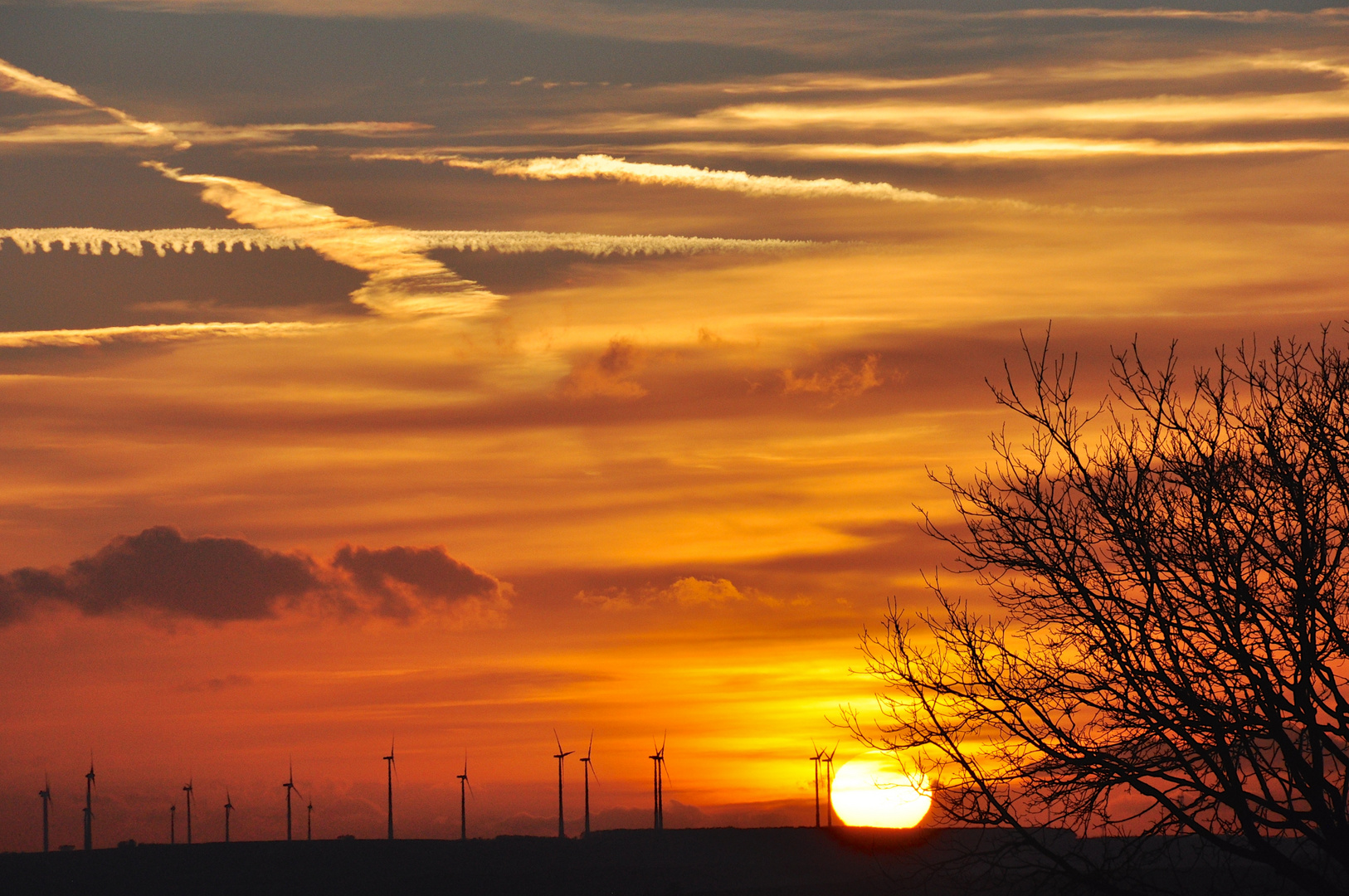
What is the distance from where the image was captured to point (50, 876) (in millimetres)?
169125

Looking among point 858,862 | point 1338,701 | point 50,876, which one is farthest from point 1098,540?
point 50,876

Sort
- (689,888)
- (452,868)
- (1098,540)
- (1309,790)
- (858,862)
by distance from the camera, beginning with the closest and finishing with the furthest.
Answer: (1309,790), (1098,540), (689,888), (858,862), (452,868)

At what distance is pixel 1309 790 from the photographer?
21.7 metres

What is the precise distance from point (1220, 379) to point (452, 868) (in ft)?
511

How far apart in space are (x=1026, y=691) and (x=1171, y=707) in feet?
7.65

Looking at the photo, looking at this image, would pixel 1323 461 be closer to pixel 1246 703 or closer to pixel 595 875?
pixel 1246 703

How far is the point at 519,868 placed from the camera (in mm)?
163625

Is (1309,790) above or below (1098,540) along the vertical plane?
below

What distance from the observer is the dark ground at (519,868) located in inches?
5502

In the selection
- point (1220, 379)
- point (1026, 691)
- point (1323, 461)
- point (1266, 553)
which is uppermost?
point (1220, 379)

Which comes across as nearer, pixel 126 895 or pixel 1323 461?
pixel 1323 461

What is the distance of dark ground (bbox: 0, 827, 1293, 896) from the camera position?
458 feet

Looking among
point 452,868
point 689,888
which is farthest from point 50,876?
point 689,888

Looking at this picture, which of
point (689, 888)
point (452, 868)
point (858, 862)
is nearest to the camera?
point (689, 888)
